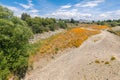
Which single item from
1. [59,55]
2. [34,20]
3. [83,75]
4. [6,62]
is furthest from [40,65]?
[34,20]

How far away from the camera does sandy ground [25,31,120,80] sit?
82.3 feet

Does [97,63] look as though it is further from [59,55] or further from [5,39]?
[5,39]

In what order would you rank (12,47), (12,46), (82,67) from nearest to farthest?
1. (82,67)
2. (12,47)
3. (12,46)

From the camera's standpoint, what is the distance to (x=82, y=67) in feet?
93.1

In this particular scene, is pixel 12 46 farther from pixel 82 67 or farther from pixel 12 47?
pixel 82 67

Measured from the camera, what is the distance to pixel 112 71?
24.6m

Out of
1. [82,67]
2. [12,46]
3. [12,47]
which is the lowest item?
[82,67]

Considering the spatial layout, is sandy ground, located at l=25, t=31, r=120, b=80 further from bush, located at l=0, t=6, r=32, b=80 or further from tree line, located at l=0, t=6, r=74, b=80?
bush, located at l=0, t=6, r=32, b=80

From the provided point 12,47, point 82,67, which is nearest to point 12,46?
point 12,47

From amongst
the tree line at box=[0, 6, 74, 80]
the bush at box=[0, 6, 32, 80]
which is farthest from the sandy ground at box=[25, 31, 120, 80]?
the bush at box=[0, 6, 32, 80]

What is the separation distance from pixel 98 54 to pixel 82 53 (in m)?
3.57

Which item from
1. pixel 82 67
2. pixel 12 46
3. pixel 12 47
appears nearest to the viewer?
pixel 82 67

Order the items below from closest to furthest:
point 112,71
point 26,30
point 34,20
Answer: point 112,71, point 26,30, point 34,20

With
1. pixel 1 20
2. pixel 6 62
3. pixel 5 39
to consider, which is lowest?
pixel 6 62
